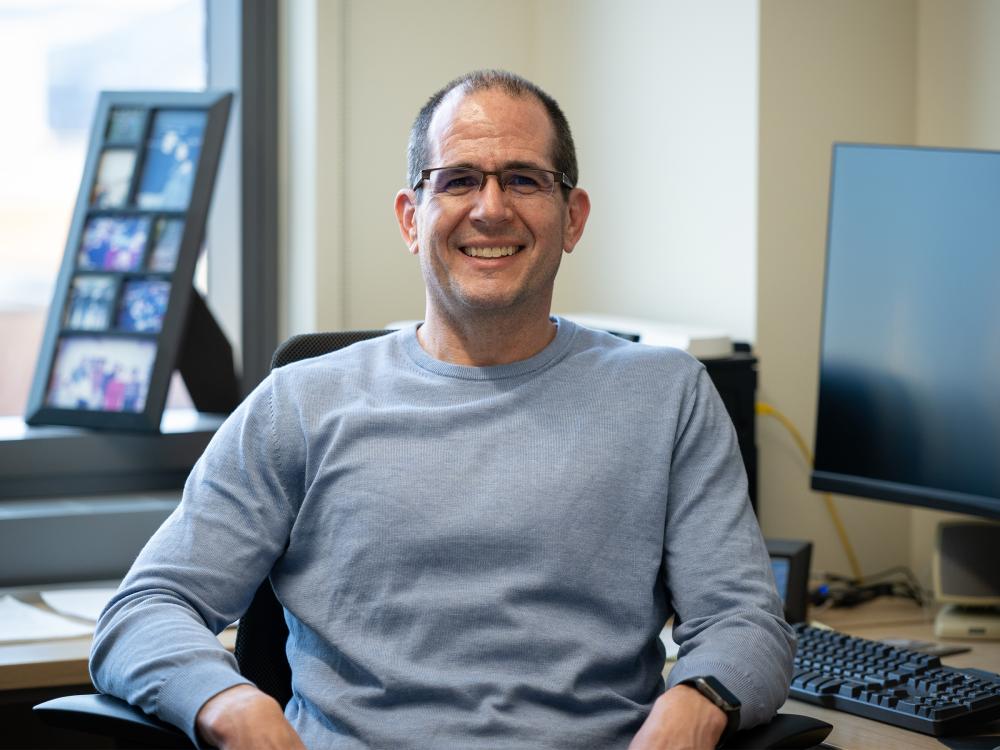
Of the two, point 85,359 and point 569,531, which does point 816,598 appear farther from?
point 85,359

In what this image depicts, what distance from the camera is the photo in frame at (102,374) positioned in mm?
2230

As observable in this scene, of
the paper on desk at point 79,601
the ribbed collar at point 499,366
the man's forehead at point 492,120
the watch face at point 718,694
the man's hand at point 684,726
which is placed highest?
the man's forehead at point 492,120


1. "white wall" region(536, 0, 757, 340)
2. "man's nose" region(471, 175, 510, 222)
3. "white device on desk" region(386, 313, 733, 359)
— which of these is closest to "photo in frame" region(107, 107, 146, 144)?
"white device on desk" region(386, 313, 733, 359)

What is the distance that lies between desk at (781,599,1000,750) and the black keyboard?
0.5 inches

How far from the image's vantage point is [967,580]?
187cm

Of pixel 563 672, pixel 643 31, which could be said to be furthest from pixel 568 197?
pixel 643 31

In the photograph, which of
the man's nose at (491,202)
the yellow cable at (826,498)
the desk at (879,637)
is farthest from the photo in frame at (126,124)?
the desk at (879,637)

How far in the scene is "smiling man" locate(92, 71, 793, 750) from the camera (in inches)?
52.6

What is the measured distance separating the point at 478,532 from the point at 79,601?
86 centimetres

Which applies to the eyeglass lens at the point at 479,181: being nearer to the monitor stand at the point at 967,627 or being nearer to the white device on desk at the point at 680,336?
the white device on desk at the point at 680,336

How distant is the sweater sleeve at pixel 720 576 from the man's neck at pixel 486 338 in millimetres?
208

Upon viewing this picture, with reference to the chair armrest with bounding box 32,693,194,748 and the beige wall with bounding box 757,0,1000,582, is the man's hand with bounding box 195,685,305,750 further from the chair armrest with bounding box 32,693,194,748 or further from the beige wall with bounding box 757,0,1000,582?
the beige wall with bounding box 757,0,1000,582

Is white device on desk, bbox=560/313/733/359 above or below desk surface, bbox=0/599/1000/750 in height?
above

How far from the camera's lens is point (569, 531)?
1406 mm
